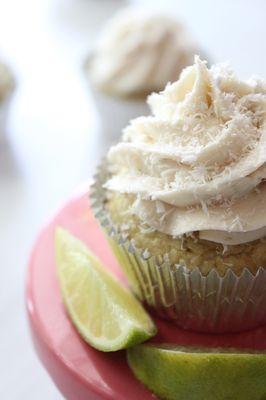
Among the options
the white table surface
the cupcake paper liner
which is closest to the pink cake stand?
the cupcake paper liner

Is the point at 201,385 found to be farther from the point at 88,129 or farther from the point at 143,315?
the point at 88,129

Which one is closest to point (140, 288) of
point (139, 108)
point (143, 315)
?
point (143, 315)

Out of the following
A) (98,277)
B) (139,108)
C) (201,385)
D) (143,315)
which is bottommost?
(201,385)

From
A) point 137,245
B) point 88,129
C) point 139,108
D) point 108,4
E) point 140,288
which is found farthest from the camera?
point 108,4

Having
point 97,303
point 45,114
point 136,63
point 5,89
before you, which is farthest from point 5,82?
point 97,303

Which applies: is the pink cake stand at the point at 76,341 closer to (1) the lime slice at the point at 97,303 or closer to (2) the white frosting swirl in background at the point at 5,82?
(1) the lime slice at the point at 97,303

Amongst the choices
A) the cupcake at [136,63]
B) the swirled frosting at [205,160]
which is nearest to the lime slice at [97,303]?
the swirled frosting at [205,160]

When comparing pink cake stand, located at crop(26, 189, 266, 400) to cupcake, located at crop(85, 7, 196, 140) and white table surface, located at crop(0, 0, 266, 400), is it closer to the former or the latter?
Answer: white table surface, located at crop(0, 0, 266, 400)
